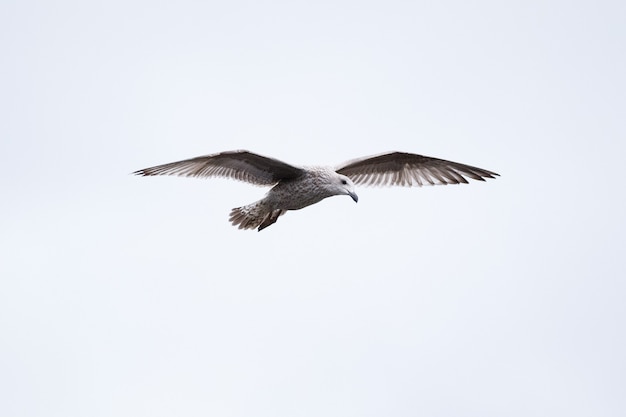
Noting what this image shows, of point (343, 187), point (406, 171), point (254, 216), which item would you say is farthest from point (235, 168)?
point (406, 171)

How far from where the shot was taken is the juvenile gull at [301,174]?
46.7 feet

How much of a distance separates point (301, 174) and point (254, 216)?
1459 millimetres

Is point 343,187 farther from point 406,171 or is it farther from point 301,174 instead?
point 406,171

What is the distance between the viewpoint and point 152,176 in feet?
45.9

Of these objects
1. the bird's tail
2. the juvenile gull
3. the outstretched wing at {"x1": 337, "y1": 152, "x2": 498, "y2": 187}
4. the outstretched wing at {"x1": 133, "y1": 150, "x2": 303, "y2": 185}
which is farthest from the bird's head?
the bird's tail

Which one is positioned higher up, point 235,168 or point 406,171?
point 406,171

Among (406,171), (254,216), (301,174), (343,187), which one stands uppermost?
(406,171)

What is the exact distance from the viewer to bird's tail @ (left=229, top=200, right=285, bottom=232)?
15344mm

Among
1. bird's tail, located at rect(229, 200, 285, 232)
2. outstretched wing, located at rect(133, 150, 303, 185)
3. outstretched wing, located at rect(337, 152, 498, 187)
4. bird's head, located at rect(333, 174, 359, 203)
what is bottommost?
bird's tail, located at rect(229, 200, 285, 232)

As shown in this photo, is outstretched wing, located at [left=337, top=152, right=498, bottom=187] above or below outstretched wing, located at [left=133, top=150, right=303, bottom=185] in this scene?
above

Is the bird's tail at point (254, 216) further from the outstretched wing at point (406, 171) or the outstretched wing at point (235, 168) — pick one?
the outstretched wing at point (406, 171)

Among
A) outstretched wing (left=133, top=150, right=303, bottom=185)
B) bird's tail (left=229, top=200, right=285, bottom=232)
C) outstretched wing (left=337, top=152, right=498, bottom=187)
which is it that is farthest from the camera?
outstretched wing (left=337, top=152, right=498, bottom=187)

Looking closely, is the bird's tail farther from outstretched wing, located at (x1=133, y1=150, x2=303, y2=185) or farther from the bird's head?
the bird's head

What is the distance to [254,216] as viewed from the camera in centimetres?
1559
